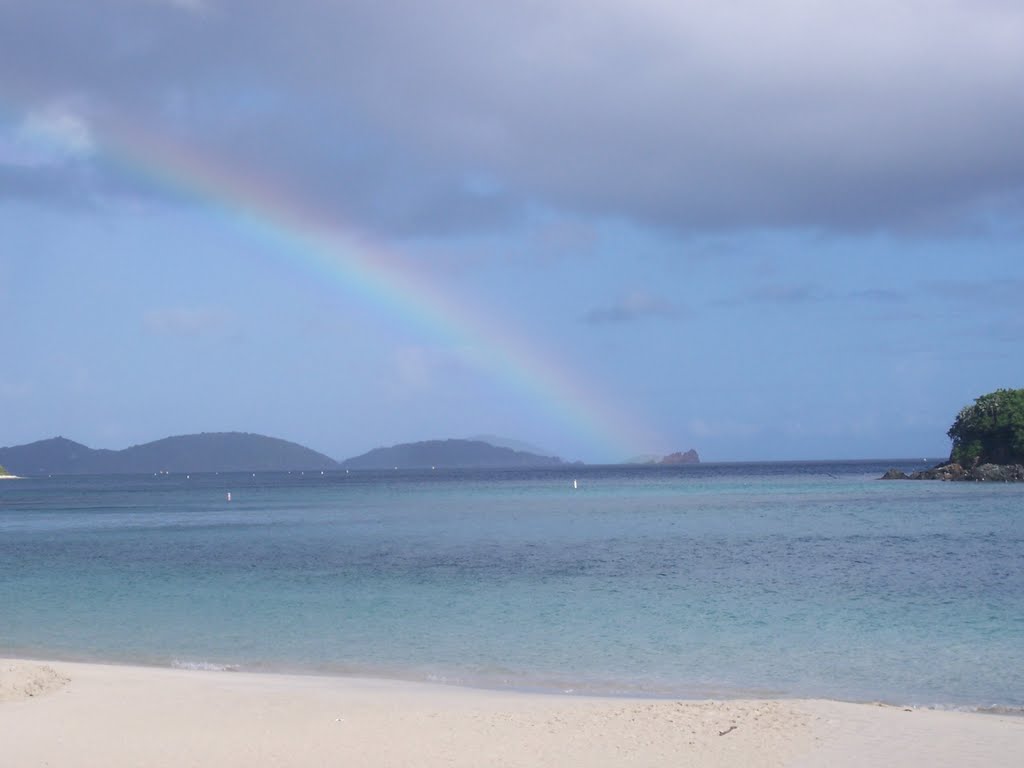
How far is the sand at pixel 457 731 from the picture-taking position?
37.6ft

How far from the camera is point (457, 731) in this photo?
1266 cm

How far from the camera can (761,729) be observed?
1237 cm

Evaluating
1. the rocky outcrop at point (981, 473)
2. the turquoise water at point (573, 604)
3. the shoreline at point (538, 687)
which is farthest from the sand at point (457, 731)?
the rocky outcrop at point (981, 473)

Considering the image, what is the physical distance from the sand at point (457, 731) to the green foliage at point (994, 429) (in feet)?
303

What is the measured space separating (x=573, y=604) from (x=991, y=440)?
287 feet

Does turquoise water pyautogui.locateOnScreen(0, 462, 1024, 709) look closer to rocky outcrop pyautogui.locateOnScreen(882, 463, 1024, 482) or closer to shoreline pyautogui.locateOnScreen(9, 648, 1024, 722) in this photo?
shoreline pyautogui.locateOnScreen(9, 648, 1024, 722)

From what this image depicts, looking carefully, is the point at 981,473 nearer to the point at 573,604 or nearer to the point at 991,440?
the point at 991,440

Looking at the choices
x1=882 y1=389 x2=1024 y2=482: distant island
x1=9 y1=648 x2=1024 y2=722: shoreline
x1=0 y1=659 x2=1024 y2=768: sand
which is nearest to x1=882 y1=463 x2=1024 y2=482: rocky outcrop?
x1=882 y1=389 x2=1024 y2=482: distant island

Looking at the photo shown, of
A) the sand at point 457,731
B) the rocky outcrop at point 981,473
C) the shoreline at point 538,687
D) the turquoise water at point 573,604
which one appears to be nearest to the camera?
the sand at point 457,731

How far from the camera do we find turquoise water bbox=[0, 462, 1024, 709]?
17.6m

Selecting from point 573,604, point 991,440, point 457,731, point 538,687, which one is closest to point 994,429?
point 991,440

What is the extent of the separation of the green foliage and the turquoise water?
49217 millimetres

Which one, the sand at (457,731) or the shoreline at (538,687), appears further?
the shoreline at (538,687)

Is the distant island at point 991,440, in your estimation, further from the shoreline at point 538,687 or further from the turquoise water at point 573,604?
the shoreline at point 538,687
